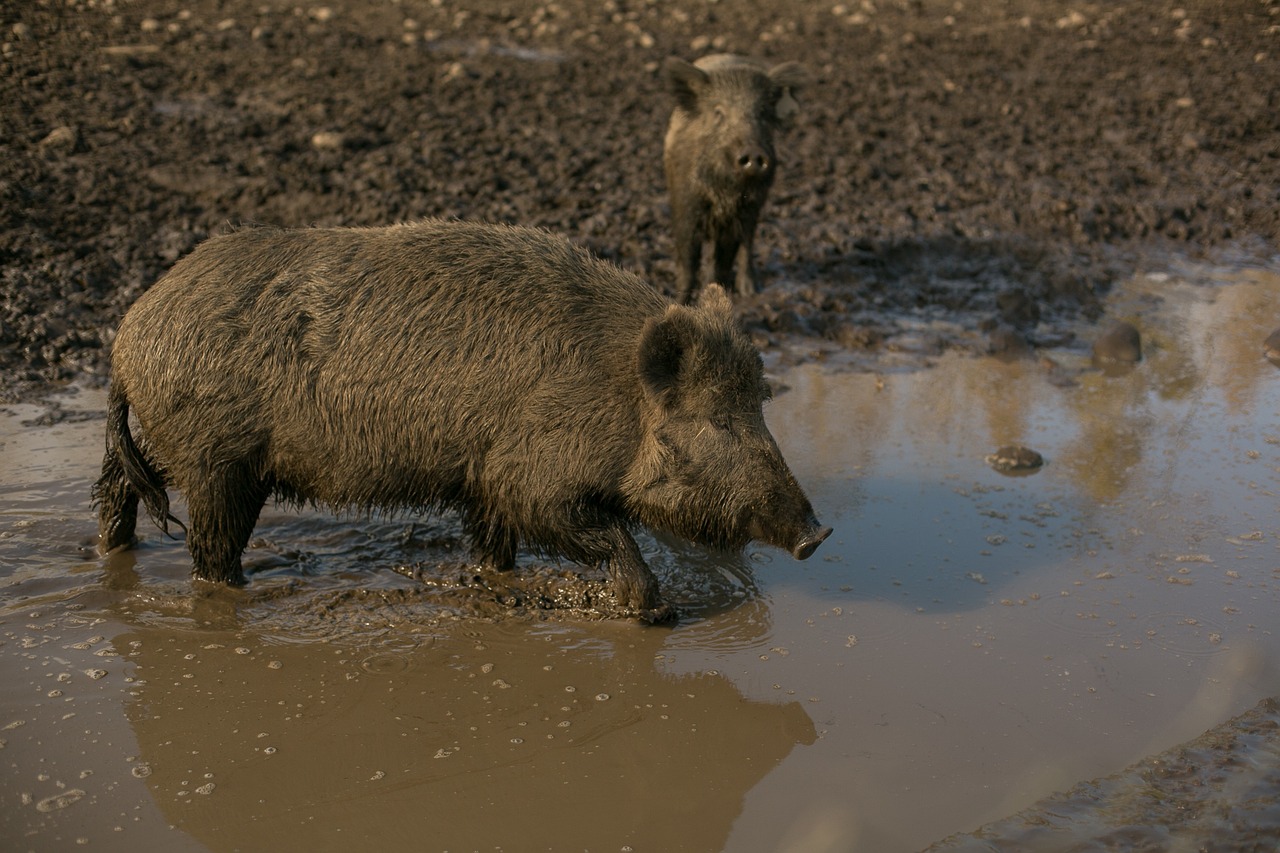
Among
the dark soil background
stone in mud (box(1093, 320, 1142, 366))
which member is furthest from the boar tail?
stone in mud (box(1093, 320, 1142, 366))

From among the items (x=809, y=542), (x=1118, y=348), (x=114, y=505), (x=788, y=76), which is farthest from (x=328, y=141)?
(x=809, y=542)

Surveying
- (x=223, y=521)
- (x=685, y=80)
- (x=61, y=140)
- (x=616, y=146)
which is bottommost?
(x=223, y=521)

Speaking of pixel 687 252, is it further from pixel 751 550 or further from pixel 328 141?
pixel 751 550

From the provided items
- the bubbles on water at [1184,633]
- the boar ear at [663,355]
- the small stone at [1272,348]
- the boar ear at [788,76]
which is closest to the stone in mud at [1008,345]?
the small stone at [1272,348]

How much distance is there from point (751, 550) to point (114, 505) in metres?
2.69

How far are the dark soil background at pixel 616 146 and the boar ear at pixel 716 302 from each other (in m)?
2.95

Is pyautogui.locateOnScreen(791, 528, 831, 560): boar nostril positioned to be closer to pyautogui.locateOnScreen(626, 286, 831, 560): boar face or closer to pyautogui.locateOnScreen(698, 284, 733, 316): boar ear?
pyautogui.locateOnScreen(626, 286, 831, 560): boar face

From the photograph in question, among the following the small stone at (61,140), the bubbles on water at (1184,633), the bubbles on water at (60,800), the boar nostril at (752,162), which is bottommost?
the bubbles on water at (60,800)

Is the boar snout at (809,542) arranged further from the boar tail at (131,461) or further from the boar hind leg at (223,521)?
the boar tail at (131,461)

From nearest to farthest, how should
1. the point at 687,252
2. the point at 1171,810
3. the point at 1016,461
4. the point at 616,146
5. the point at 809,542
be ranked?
the point at 1171,810
the point at 809,542
the point at 1016,461
the point at 687,252
the point at 616,146

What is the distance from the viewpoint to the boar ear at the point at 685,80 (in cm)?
848

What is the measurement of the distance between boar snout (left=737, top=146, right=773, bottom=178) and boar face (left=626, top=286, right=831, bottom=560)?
343 centimetres

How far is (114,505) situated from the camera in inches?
204

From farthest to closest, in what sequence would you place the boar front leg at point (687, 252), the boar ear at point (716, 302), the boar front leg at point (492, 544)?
Answer: the boar front leg at point (687, 252) < the boar front leg at point (492, 544) < the boar ear at point (716, 302)
